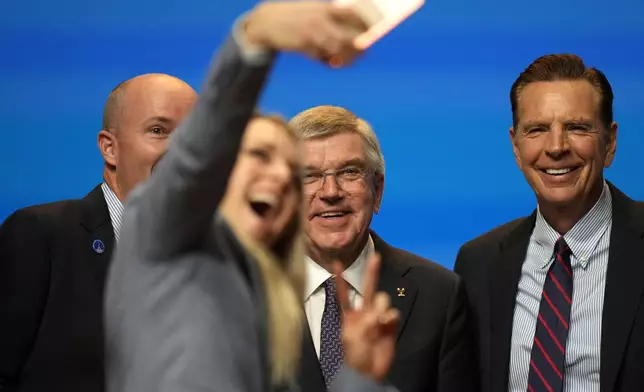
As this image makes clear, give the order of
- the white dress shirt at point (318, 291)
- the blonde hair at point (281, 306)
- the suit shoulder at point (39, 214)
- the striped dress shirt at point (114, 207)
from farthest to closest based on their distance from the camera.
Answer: the white dress shirt at point (318, 291), the striped dress shirt at point (114, 207), the suit shoulder at point (39, 214), the blonde hair at point (281, 306)

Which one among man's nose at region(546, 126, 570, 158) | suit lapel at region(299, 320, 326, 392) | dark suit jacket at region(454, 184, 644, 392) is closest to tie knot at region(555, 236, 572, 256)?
dark suit jacket at region(454, 184, 644, 392)

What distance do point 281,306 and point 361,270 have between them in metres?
1.74

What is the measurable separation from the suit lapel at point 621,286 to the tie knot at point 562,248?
11 centimetres

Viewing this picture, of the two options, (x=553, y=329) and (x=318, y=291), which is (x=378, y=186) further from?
(x=553, y=329)

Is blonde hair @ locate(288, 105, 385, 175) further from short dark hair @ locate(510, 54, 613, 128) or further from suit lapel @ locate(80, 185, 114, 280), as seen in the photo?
suit lapel @ locate(80, 185, 114, 280)

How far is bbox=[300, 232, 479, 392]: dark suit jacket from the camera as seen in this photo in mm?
2773

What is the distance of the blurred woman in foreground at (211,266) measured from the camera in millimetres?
1058

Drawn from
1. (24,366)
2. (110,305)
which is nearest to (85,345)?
(24,366)

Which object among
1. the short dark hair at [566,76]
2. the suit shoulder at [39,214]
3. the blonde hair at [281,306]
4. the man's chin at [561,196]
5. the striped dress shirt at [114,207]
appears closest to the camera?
the blonde hair at [281,306]

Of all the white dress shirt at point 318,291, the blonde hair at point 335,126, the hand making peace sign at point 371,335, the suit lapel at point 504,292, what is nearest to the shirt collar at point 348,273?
the white dress shirt at point 318,291

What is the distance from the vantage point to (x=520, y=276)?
2959 mm

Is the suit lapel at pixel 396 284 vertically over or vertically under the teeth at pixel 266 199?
over

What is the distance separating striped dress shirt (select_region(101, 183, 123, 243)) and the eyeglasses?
521mm

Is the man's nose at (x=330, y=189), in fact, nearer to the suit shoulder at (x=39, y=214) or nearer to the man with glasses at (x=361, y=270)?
the man with glasses at (x=361, y=270)
